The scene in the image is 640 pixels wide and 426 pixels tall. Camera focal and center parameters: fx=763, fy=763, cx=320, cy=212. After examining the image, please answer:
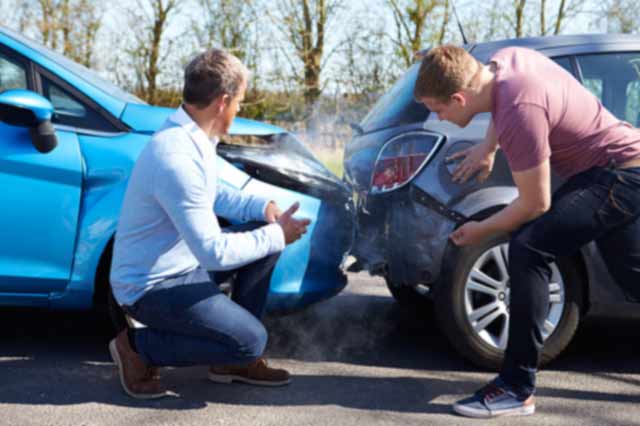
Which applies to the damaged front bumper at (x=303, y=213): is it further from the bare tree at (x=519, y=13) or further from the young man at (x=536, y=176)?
the bare tree at (x=519, y=13)

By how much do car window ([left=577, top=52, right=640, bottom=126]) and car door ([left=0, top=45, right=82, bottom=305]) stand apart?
89.6 inches

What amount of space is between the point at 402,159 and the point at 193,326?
122cm

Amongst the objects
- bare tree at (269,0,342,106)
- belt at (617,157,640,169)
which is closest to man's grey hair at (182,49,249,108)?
belt at (617,157,640,169)

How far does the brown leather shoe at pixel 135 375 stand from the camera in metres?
2.93

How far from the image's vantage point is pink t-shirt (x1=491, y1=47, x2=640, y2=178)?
8.28 feet

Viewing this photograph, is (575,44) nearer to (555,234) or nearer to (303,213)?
(555,234)

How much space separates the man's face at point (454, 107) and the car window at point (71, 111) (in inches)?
53.9

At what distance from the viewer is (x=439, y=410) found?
114 inches

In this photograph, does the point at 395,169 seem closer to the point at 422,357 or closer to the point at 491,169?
the point at 491,169

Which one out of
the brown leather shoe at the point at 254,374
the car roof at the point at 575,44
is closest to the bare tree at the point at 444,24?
the car roof at the point at 575,44

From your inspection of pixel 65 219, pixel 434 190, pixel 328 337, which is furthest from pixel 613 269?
pixel 65 219

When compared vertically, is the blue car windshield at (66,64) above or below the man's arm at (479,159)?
above

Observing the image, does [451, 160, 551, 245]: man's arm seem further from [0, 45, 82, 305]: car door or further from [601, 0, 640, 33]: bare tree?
[601, 0, 640, 33]: bare tree

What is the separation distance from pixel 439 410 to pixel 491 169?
40.6 inches
